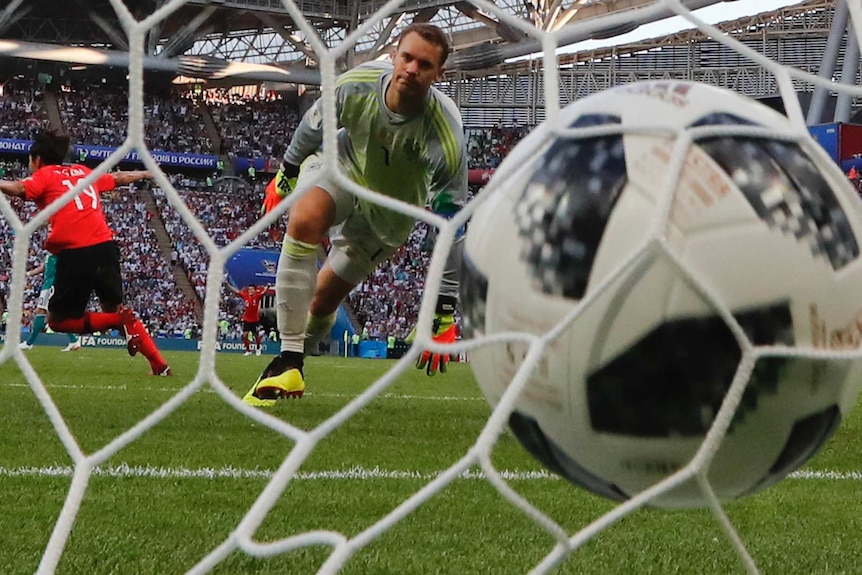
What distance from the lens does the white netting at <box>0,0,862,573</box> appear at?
1.27 m

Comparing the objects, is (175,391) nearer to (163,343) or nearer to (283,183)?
(283,183)

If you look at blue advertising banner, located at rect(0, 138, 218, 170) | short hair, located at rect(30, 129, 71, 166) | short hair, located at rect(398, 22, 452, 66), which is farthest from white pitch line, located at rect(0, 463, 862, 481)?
blue advertising banner, located at rect(0, 138, 218, 170)

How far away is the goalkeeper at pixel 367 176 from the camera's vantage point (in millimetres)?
3783

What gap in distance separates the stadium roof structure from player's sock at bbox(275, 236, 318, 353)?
1685 centimetres

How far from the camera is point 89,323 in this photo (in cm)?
629

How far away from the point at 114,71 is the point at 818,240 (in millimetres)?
26699

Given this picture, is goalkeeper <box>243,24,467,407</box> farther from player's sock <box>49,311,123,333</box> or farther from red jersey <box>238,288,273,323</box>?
red jersey <box>238,288,273,323</box>

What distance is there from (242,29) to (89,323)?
21.1m

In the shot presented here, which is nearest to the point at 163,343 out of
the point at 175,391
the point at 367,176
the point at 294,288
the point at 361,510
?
the point at 175,391

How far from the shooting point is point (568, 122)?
4.80ft

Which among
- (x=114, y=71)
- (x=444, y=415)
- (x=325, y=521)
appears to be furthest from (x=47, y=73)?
(x=325, y=521)

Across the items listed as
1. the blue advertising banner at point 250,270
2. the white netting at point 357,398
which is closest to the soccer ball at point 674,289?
the white netting at point 357,398

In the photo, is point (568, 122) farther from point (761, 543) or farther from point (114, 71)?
point (114, 71)

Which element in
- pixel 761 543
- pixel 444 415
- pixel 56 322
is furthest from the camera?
pixel 56 322
